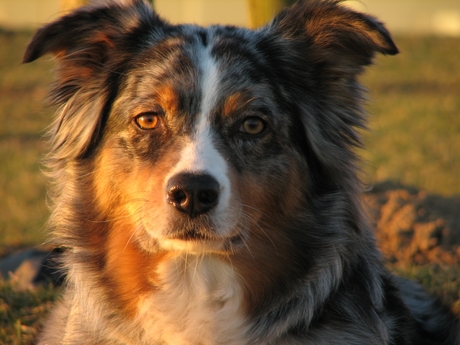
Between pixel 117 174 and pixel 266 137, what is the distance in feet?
2.89

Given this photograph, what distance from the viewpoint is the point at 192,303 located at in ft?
12.6

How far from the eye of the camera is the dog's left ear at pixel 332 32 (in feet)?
12.8

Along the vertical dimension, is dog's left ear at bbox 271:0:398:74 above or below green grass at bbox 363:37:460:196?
above

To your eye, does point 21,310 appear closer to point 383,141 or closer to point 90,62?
point 90,62

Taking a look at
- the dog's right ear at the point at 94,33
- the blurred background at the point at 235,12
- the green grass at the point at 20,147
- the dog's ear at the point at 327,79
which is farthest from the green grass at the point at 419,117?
the green grass at the point at 20,147

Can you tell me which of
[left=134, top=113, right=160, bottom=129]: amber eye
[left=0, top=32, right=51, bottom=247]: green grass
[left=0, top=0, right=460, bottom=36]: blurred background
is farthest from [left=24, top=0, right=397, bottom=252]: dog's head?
[left=0, top=0, right=460, bottom=36]: blurred background

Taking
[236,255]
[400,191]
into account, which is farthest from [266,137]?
[400,191]

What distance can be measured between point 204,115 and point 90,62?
0.91 metres

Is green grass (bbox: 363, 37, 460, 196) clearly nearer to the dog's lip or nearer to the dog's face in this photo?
the dog's face

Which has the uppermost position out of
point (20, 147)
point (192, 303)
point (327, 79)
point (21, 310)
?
point (327, 79)

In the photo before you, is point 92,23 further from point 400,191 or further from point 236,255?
point 400,191

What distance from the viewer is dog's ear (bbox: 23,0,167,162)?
4105mm

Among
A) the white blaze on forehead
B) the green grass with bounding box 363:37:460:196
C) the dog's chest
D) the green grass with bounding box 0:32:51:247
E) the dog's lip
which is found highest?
the white blaze on forehead

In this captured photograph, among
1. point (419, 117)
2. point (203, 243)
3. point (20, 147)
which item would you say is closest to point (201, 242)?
point (203, 243)
